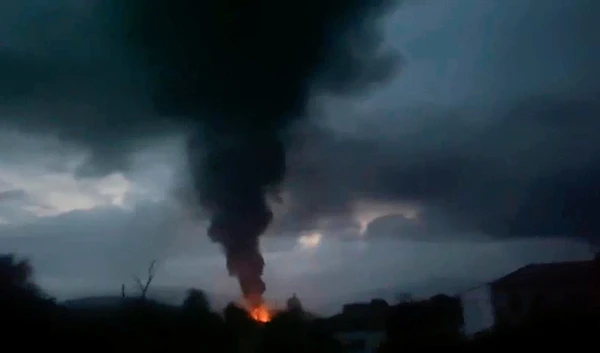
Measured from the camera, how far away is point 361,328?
5144 cm

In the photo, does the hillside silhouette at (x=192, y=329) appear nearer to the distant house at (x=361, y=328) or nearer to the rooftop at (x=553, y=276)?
the distant house at (x=361, y=328)

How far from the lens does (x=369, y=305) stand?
60.5 metres

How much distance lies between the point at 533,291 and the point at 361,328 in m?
11.9

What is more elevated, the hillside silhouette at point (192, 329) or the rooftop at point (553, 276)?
the rooftop at point (553, 276)

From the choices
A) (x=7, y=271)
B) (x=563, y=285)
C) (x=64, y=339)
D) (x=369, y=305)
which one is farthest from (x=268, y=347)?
(x=369, y=305)

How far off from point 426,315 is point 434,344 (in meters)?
14.1

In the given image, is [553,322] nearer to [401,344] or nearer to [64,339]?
[401,344]

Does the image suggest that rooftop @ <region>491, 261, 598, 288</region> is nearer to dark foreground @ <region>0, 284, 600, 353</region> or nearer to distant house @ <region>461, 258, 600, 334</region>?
distant house @ <region>461, 258, 600, 334</region>

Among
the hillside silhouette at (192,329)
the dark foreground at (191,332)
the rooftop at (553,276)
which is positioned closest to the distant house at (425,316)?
the hillside silhouette at (192,329)

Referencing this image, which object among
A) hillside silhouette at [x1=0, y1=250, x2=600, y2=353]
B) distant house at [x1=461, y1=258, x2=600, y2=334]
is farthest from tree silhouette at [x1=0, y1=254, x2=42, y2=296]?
distant house at [x1=461, y1=258, x2=600, y2=334]

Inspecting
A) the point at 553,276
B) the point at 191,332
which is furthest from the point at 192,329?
the point at 553,276

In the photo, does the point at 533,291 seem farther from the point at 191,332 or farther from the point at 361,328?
the point at 191,332

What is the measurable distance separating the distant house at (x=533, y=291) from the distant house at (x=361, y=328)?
18.6 feet

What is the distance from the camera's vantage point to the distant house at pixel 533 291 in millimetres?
44344
